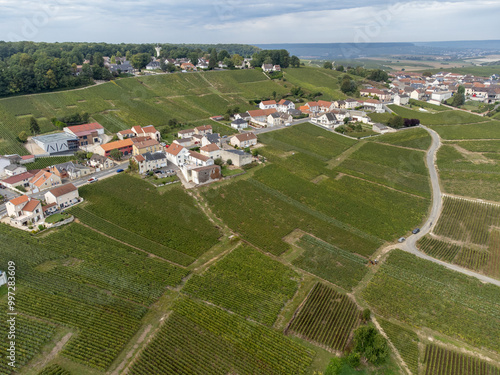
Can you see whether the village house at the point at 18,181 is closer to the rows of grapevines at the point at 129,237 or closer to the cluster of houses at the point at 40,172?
the cluster of houses at the point at 40,172

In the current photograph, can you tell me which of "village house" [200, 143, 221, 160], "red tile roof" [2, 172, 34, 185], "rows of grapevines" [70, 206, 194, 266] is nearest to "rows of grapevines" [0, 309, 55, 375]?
"rows of grapevines" [70, 206, 194, 266]

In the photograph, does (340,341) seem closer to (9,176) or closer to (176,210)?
(176,210)

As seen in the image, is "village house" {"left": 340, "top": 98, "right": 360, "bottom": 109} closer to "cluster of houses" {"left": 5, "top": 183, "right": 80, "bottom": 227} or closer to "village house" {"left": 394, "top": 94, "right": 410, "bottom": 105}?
"village house" {"left": 394, "top": 94, "right": 410, "bottom": 105}

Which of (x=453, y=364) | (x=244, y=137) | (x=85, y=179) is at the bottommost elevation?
(x=453, y=364)

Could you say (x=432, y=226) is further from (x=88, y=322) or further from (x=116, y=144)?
Result: (x=116, y=144)

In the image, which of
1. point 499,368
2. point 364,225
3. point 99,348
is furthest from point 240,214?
point 499,368

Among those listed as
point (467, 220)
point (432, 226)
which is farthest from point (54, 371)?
point (467, 220)

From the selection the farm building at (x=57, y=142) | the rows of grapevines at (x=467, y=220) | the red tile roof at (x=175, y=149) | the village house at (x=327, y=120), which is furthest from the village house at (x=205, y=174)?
the village house at (x=327, y=120)

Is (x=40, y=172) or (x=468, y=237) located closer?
(x=468, y=237)
